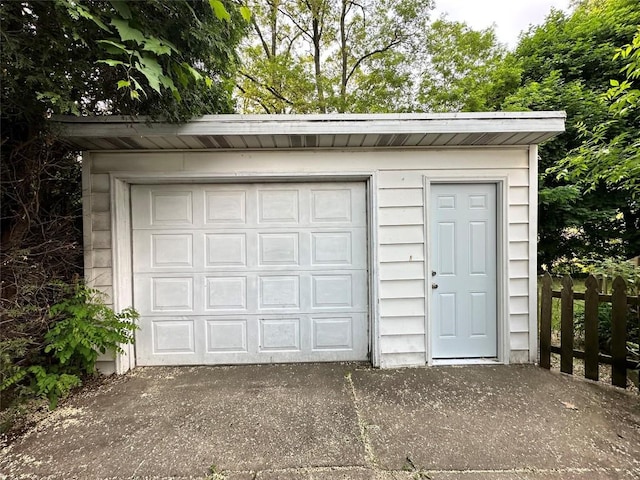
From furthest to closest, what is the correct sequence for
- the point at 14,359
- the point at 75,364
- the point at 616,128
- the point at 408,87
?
the point at 408,87 → the point at 616,128 → the point at 75,364 → the point at 14,359

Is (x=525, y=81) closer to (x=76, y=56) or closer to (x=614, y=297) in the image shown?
(x=614, y=297)

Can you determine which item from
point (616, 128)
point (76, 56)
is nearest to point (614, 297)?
point (76, 56)

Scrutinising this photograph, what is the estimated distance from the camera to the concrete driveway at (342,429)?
191 centimetres

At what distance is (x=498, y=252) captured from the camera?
3338 mm

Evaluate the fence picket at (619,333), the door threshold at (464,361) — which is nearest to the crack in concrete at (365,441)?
the door threshold at (464,361)

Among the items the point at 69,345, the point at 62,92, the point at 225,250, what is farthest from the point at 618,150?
the point at 69,345

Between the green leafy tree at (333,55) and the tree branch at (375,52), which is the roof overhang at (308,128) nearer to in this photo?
the green leafy tree at (333,55)

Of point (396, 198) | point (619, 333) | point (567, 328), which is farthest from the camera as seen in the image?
point (396, 198)

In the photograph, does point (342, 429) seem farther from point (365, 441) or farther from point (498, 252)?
point (498, 252)

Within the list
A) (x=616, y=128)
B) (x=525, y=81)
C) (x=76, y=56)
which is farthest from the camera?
(x=525, y=81)

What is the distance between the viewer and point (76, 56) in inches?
88.3

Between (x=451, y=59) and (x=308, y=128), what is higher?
(x=451, y=59)

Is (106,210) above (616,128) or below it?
below

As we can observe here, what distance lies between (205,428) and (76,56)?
9.61 ft
